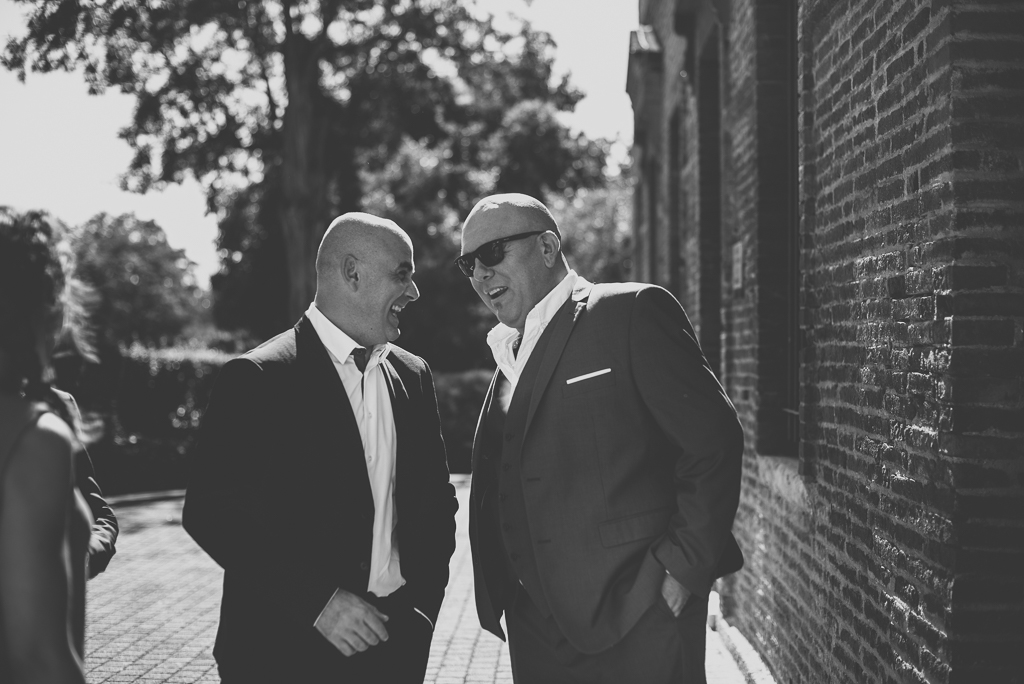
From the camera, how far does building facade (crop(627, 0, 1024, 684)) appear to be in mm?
2584

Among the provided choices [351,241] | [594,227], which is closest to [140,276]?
[594,227]

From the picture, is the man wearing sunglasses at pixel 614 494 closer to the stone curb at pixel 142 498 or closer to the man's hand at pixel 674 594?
the man's hand at pixel 674 594

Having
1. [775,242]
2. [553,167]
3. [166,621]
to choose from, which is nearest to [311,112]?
[553,167]

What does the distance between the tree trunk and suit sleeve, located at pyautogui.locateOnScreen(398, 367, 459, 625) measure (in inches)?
555

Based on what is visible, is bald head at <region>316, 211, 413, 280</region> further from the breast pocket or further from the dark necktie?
the breast pocket

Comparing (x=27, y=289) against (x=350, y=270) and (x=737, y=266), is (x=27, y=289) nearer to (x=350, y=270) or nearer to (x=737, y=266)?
(x=350, y=270)

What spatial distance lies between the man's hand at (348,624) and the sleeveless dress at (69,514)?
→ 2.51 feet

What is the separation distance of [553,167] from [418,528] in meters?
19.6

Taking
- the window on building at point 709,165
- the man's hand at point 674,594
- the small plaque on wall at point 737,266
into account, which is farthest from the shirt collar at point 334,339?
the window on building at point 709,165

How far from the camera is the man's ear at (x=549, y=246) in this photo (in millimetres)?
3162

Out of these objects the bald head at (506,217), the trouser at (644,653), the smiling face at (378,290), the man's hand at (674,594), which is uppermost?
the bald head at (506,217)

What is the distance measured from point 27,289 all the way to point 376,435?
121 centimetres

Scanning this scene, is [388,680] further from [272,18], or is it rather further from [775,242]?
[272,18]

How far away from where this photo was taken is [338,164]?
19594mm
